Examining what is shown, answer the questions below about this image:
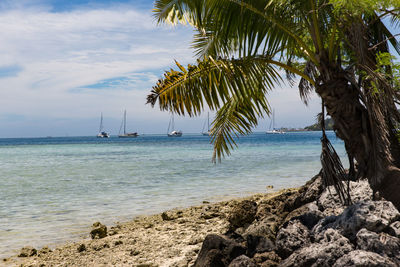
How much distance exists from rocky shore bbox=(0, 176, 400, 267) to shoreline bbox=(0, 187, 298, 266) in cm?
2

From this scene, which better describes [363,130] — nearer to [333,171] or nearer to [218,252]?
[333,171]

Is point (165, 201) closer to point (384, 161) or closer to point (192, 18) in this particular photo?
point (192, 18)

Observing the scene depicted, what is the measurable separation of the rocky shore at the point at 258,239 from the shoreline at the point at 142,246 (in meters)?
0.02

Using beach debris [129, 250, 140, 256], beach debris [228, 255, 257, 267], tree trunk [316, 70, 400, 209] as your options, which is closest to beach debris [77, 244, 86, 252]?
beach debris [129, 250, 140, 256]

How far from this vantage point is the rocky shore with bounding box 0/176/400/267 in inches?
150

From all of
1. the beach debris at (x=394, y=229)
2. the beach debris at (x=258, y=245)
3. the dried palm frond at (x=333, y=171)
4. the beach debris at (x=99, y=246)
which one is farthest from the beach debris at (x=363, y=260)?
the beach debris at (x=99, y=246)

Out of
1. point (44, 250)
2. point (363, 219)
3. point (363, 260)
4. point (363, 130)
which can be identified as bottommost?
point (44, 250)

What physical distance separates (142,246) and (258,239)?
2.41 metres

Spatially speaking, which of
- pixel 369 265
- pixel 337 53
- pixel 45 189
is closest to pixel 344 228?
pixel 369 265

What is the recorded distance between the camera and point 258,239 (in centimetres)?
478

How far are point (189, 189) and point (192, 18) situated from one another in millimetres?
7778

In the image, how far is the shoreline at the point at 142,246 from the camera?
18.6 feet

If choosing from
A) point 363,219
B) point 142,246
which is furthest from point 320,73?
point 142,246

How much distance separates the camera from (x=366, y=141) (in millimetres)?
5457
